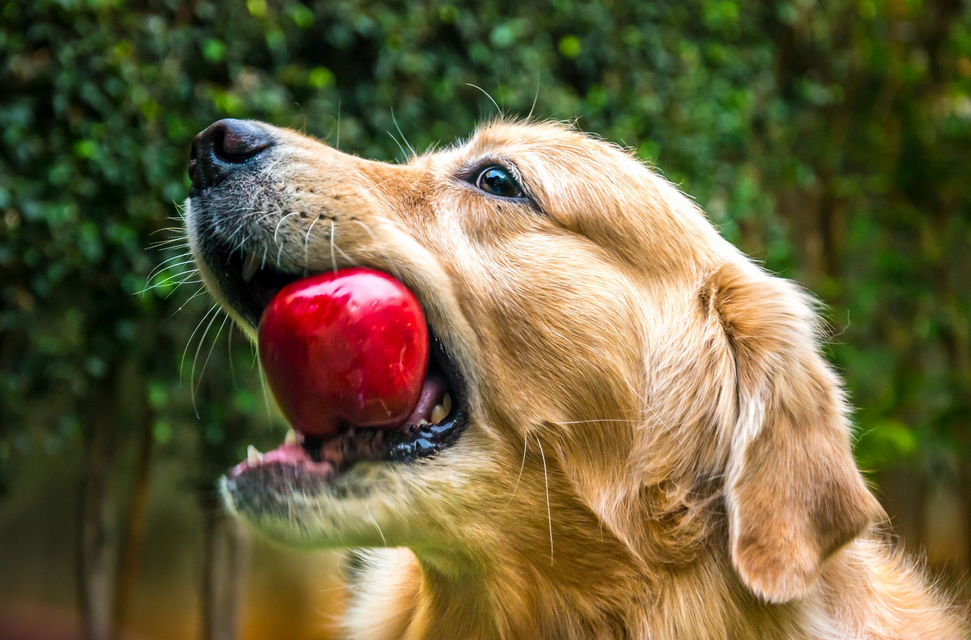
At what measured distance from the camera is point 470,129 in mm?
4629

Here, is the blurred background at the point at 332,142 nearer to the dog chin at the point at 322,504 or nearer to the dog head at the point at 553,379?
the dog head at the point at 553,379

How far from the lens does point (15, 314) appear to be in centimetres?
354

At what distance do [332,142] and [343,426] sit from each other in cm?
249

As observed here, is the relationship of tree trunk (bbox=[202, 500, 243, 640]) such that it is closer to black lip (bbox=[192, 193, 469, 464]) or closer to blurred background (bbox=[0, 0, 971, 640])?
blurred background (bbox=[0, 0, 971, 640])

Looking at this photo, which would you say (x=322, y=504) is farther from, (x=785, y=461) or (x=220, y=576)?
(x=220, y=576)

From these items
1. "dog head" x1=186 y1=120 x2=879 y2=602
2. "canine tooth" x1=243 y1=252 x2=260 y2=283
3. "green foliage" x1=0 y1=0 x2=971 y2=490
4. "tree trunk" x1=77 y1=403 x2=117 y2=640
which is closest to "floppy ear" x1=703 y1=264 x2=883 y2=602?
"dog head" x1=186 y1=120 x2=879 y2=602

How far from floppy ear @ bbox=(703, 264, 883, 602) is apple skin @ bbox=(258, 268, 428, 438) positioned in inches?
34.5

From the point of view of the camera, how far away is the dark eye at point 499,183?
248cm

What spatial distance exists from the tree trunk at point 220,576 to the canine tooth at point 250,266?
9.75 feet

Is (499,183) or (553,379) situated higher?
(499,183)

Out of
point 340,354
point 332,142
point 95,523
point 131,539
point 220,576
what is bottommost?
point 220,576

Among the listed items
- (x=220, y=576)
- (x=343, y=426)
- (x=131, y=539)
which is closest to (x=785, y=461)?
(x=343, y=426)

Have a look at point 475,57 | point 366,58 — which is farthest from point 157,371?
point 475,57

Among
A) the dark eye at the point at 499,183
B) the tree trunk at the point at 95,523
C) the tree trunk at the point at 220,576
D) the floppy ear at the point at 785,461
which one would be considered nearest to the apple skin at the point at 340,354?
the dark eye at the point at 499,183
